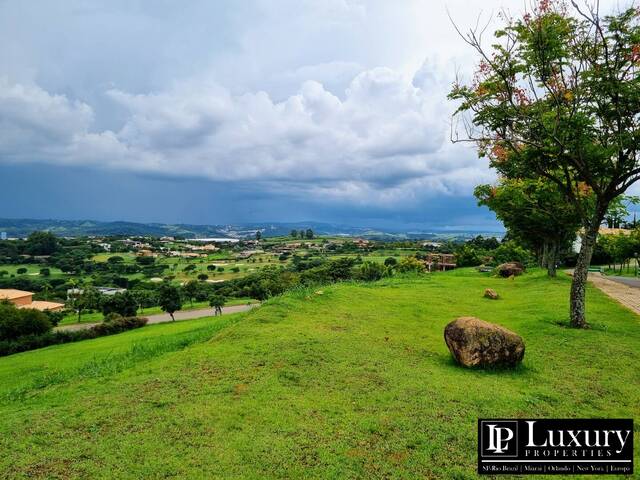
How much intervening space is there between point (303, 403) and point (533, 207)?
21137 millimetres

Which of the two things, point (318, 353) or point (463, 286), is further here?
point (463, 286)

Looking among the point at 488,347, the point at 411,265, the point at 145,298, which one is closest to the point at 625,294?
the point at 488,347

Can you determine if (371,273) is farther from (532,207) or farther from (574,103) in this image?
(574,103)

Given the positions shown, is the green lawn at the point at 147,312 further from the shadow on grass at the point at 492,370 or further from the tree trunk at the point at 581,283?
the shadow on grass at the point at 492,370

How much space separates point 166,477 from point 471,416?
16.0 feet

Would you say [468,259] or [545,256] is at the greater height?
[545,256]

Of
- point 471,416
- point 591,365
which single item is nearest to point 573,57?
point 591,365

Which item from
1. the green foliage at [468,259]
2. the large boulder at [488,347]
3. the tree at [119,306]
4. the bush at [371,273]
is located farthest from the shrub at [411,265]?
the tree at [119,306]

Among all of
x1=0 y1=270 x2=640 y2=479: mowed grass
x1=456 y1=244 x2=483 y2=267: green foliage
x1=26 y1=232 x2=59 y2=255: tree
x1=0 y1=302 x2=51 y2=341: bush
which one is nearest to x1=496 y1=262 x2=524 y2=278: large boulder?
x1=0 y1=270 x2=640 y2=479: mowed grass

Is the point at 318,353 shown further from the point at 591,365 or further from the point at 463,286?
the point at 463,286

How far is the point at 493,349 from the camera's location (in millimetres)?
9375

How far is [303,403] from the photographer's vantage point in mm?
7344

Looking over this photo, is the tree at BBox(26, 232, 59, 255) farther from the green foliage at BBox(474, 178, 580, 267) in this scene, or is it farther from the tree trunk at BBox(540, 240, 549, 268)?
the green foliage at BBox(474, 178, 580, 267)

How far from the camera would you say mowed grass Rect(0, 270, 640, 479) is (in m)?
5.53
